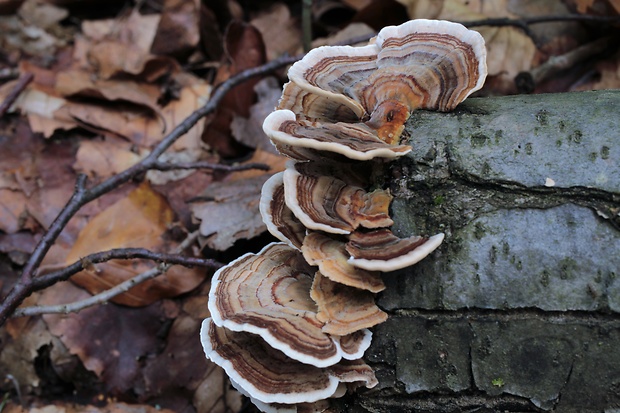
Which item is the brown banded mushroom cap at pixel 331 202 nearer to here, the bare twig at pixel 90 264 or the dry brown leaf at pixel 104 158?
the bare twig at pixel 90 264

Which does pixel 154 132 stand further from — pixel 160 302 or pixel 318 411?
pixel 318 411

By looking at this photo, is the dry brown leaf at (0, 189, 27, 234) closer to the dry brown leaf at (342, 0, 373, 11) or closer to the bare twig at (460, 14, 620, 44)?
the dry brown leaf at (342, 0, 373, 11)

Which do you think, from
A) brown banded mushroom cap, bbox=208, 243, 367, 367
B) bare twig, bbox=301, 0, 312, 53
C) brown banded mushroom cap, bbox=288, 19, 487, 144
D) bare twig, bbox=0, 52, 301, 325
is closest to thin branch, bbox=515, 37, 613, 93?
bare twig, bbox=301, 0, 312, 53

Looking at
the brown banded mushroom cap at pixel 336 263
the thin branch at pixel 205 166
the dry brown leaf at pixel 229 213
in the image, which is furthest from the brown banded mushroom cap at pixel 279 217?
the thin branch at pixel 205 166

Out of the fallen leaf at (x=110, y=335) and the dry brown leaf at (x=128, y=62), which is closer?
the fallen leaf at (x=110, y=335)

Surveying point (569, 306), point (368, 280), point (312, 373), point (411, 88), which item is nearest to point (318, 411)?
point (312, 373)

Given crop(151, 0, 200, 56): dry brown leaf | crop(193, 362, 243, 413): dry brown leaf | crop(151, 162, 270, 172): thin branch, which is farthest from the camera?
crop(151, 0, 200, 56): dry brown leaf
